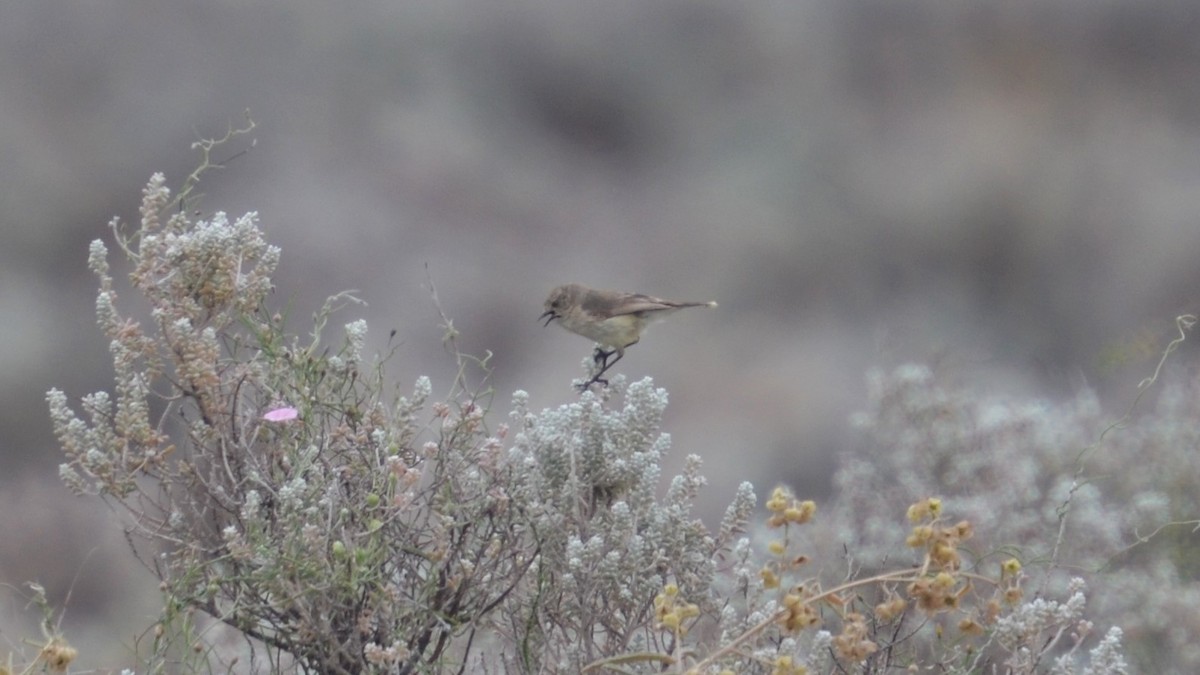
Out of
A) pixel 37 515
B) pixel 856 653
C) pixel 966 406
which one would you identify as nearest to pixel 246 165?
pixel 37 515

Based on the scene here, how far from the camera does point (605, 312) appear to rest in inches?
156

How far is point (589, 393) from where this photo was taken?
2096 millimetres

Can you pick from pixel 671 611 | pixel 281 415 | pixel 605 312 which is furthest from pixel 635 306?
pixel 671 611

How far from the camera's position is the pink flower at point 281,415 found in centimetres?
183

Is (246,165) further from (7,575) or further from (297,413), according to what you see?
(297,413)

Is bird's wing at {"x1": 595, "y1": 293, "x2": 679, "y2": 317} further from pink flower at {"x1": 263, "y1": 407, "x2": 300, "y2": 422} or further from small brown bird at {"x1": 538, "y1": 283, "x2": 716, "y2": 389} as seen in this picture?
pink flower at {"x1": 263, "y1": 407, "x2": 300, "y2": 422}

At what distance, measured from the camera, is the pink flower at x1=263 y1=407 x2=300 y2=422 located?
72.1 inches

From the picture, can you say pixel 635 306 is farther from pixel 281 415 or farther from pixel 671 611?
pixel 671 611

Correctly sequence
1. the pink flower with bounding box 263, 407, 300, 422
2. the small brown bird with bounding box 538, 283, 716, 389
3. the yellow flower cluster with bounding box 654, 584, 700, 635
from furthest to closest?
the small brown bird with bounding box 538, 283, 716, 389 < the pink flower with bounding box 263, 407, 300, 422 < the yellow flower cluster with bounding box 654, 584, 700, 635

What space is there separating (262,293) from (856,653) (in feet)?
3.20

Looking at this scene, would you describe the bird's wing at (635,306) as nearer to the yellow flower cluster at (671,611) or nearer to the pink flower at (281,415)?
the pink flower at (281,415)

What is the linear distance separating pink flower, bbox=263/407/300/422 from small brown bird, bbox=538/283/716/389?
Answer: 2.04m

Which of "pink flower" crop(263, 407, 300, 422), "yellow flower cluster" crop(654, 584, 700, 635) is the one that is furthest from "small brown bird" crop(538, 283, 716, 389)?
"yellow flower cluster" crop(654, 584, 700, 635)

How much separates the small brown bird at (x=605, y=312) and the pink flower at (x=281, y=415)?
2041 mm
